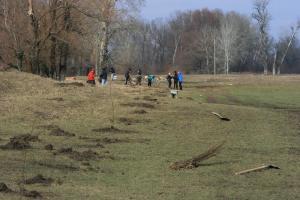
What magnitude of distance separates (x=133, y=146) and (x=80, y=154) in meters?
2.79

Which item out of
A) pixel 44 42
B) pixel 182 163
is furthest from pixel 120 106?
pixel 44 42

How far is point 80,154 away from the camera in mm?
16328

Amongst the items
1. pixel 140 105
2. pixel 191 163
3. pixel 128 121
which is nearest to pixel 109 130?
pixel 128 121

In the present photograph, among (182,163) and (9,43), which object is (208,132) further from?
(9,43)

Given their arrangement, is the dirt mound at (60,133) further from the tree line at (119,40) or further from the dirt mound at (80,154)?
the tree line at (119,40)

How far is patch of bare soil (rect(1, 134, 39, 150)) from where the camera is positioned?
53.0ft

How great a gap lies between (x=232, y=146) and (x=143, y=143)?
108 inches

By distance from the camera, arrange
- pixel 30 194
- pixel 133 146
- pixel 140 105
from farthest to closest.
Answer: pixel 140 105 → pixel 133 146 → pixel 30 194

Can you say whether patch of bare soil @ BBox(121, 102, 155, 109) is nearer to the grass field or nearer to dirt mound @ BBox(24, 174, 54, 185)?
the grass field

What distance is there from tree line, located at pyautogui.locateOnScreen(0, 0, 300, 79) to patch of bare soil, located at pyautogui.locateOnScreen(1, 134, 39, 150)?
78.9ft

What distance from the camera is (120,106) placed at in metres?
29.3

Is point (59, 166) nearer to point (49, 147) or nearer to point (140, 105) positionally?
point (49, 147)

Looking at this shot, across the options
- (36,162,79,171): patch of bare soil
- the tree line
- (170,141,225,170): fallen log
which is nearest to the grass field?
(36,162,79,171): patch of bare soil

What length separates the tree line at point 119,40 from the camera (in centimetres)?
4288
